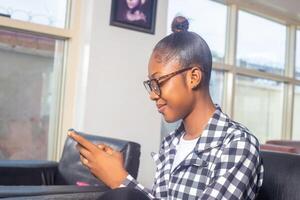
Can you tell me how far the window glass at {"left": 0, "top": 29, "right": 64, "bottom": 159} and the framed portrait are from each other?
0.47 m

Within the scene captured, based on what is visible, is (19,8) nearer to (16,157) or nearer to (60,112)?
(60,112)

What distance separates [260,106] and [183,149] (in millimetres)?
3501

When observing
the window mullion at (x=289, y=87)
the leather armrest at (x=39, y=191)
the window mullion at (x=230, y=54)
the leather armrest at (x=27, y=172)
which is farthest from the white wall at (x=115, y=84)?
the window mullion at (x=289, y=87)

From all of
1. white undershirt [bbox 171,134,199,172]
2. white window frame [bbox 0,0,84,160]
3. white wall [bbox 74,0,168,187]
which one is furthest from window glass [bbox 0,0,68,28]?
white undershirt [bbox 171,134,199,172]

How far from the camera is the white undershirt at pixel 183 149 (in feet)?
3.29

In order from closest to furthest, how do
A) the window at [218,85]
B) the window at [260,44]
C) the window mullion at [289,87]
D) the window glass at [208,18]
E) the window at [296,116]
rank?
1. the window glass at [208,18]
2. the window at [218,85]
3. the window at [260,44]
4. the window mullion at [289,87]
5. the window at [296,116]

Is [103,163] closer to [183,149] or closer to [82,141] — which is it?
[82,141]

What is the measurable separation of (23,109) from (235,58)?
2.32 m

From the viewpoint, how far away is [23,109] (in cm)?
262

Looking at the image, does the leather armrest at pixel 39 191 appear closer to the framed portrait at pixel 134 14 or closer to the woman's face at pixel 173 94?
the woman's face at pixel 173 94

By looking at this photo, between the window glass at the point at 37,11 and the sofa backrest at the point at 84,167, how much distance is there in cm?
106

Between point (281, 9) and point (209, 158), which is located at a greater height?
point (281, 9)

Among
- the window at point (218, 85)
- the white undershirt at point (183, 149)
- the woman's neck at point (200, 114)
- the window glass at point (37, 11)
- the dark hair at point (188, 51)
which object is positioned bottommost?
the white undershirt at point (183, 149)

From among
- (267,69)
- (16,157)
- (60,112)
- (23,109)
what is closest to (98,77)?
(60,112)
